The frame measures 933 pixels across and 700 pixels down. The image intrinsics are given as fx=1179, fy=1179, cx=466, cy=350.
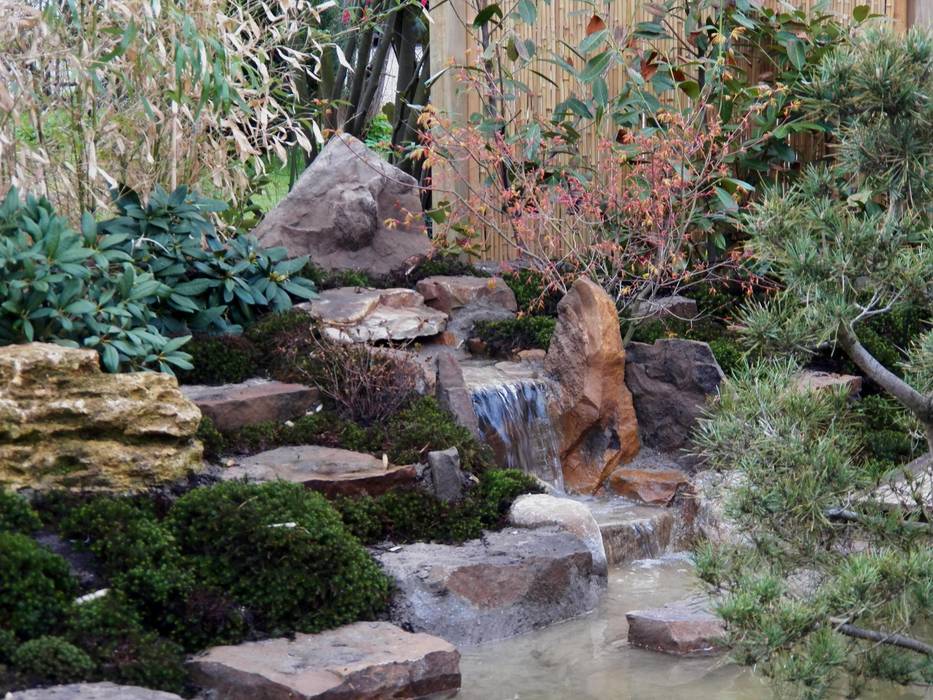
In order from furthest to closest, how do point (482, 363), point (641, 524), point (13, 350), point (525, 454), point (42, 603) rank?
1. point (482, 363)
2. point (525, 454)
3. point (641, 524)
4. point (13, 350)
5. point (42, 603)

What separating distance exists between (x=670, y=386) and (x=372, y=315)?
2.14 meters

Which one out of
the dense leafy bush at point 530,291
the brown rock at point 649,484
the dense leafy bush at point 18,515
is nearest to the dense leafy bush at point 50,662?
the dense leafy bush at point 18,515

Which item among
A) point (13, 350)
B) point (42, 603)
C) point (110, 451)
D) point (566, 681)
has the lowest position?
point (566, 681)

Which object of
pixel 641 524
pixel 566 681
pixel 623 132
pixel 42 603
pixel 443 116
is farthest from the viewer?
pixel 443 116

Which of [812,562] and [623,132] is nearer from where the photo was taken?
[812,562]

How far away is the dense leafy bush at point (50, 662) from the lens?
441 centimetres

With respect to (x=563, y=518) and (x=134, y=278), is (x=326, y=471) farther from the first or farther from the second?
(x=134, y=278)

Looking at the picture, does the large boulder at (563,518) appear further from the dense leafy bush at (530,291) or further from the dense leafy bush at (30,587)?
the dense leafy bush at (530,291)

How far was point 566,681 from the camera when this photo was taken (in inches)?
203

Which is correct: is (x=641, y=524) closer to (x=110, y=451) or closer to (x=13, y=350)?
(x=110, y=451)

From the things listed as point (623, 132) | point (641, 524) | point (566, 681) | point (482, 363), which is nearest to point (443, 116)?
→ point (623, 132)

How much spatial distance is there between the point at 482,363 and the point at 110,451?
3.50 meters

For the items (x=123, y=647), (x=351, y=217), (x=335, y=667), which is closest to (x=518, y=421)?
(x=351, y=217)

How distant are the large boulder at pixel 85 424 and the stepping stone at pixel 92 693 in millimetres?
1382
